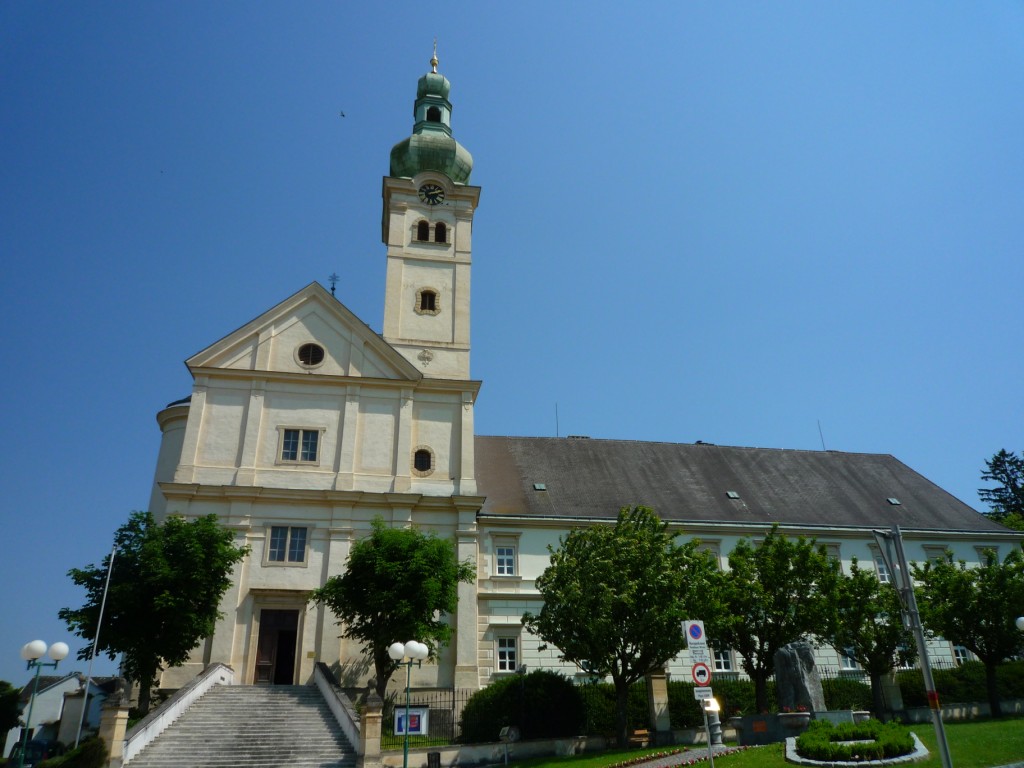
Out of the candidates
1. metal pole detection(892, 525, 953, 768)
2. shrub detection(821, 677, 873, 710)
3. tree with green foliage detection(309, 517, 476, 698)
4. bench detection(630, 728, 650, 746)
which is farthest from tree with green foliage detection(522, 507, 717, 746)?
metal pole detection(892, 525, 953, 768)

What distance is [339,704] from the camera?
22.4 meters

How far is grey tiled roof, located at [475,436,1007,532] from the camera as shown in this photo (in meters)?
36.0

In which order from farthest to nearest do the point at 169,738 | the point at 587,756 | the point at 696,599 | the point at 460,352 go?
the point at 460,352
the point at 696,599
the point at 587,756
the point at 169,738

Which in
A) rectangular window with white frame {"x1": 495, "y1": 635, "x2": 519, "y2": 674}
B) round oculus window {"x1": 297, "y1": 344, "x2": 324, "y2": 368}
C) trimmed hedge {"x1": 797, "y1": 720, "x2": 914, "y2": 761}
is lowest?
trimmed hedge {"x1": 797, "y1": 720, "x2": 914, "y2": 761}

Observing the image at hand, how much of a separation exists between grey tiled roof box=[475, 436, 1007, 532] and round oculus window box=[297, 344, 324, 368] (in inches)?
359

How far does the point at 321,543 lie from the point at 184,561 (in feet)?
19.4

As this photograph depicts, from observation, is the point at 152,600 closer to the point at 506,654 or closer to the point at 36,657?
the point at 36,657

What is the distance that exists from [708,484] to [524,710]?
18.5 meters

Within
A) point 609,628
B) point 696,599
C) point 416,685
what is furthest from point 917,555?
point 416,685

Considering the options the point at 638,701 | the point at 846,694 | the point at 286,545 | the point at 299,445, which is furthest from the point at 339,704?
the point at 846,694

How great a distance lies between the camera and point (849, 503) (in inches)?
1563

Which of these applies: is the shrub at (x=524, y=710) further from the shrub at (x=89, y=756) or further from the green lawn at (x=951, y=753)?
the shrub at (x=89, y=756)

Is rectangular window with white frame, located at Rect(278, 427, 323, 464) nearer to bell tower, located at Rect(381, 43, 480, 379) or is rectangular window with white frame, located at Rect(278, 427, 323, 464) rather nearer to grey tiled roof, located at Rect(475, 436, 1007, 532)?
bell tower, located at Rect(381, 43, 480, 379)

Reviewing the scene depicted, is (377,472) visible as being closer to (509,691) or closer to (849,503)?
(509,691)
